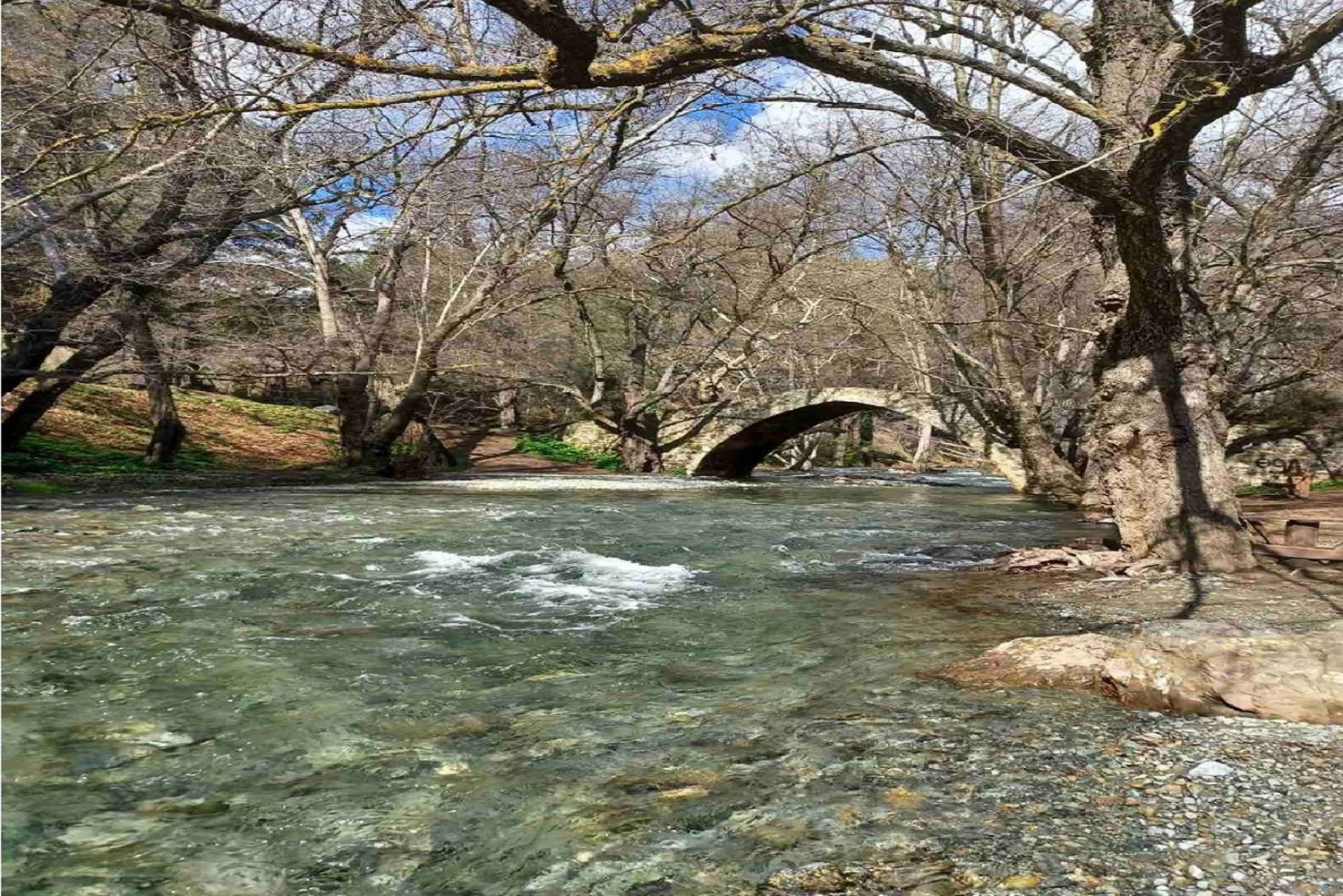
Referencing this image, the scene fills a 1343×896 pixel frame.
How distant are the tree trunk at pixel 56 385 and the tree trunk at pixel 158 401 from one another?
371 mm

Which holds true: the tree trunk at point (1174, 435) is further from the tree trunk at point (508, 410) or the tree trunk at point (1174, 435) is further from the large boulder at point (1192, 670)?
the tree trunk at point (508, 410)

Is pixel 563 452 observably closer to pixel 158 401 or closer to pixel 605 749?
pixel 158 401

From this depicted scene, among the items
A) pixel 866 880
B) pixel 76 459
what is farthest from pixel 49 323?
pixel 866 880

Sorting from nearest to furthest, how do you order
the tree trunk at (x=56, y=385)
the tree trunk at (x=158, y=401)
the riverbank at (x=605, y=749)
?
the riverbank at (x=605, y=749), the tree trunk at (x=56, y=385), the tree trunk at (x=158, y=401)

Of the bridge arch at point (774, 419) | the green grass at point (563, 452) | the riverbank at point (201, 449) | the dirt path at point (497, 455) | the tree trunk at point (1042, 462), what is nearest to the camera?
the riverbank at point (201, 449)

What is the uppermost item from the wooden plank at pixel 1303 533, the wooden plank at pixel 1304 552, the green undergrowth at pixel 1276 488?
the green undergrowth at pixel 1276 488

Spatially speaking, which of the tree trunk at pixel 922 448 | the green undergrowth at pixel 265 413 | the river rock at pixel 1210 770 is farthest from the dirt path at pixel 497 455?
the river rock at pixel 1210 770

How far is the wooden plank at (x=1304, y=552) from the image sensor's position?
712cm

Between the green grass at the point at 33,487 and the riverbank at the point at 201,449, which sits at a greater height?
the riverbank at the point at 201,449

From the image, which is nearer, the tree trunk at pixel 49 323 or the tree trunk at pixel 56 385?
the tree trunk at pixel 49 323

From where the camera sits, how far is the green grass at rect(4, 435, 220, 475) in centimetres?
1408

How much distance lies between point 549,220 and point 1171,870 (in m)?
14.5

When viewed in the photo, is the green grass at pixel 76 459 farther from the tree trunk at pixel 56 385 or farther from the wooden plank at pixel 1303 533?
the wooden plank at pixel 1303 533

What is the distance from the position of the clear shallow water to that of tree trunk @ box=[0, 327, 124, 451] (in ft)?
19.3
